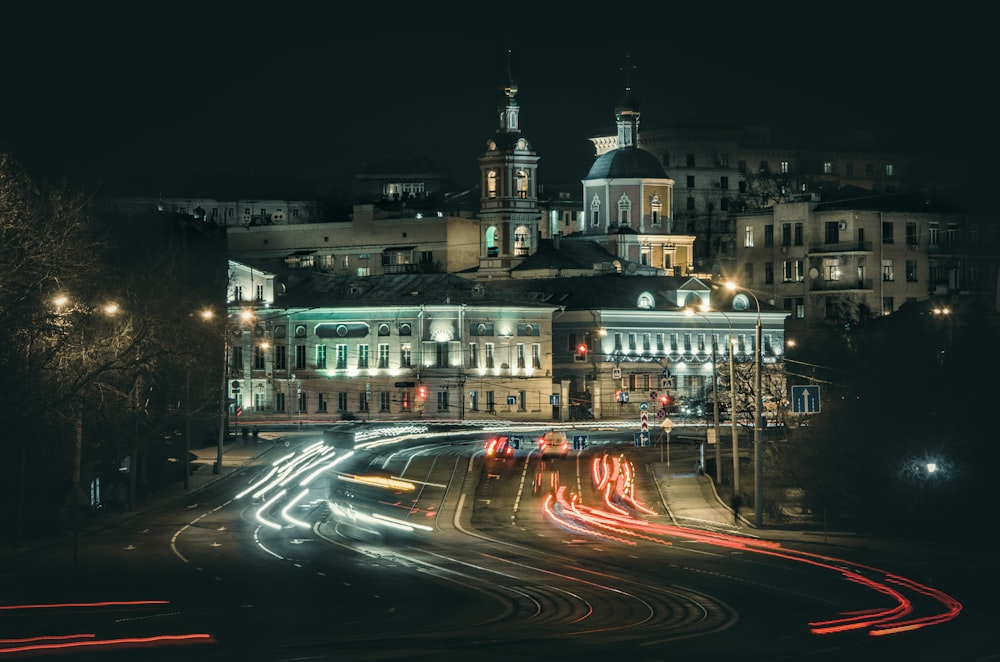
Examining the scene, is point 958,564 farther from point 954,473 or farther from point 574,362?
point 574,362

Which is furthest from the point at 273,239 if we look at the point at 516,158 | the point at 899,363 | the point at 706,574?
the point at 706,574

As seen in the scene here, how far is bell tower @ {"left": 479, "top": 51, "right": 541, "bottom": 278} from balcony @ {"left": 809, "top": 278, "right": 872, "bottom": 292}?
2632cm

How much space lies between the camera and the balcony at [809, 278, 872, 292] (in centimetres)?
16112

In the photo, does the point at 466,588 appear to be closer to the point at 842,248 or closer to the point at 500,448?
the point at 500,448

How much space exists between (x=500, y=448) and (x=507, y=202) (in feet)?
240

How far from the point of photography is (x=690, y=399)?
452 feet

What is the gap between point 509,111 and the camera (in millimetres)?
173750

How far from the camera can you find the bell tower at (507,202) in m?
170

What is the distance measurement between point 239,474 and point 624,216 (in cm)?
9698

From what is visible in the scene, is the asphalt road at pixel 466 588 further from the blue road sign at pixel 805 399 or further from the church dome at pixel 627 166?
the church dome at pixel 627 166

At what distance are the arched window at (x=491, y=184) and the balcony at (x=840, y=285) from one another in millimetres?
30349

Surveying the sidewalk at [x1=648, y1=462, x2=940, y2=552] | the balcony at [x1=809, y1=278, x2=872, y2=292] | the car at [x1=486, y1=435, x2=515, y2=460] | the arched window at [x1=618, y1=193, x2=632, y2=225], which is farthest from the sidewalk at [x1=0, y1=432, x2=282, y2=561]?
the arched window at [x1=618, y1=193, x2=632, y2=225]

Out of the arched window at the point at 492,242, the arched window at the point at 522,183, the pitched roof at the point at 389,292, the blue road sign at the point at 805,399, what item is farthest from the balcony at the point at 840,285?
the blue road sign at the point at 805,399

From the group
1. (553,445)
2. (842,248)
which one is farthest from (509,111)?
(553,445)
